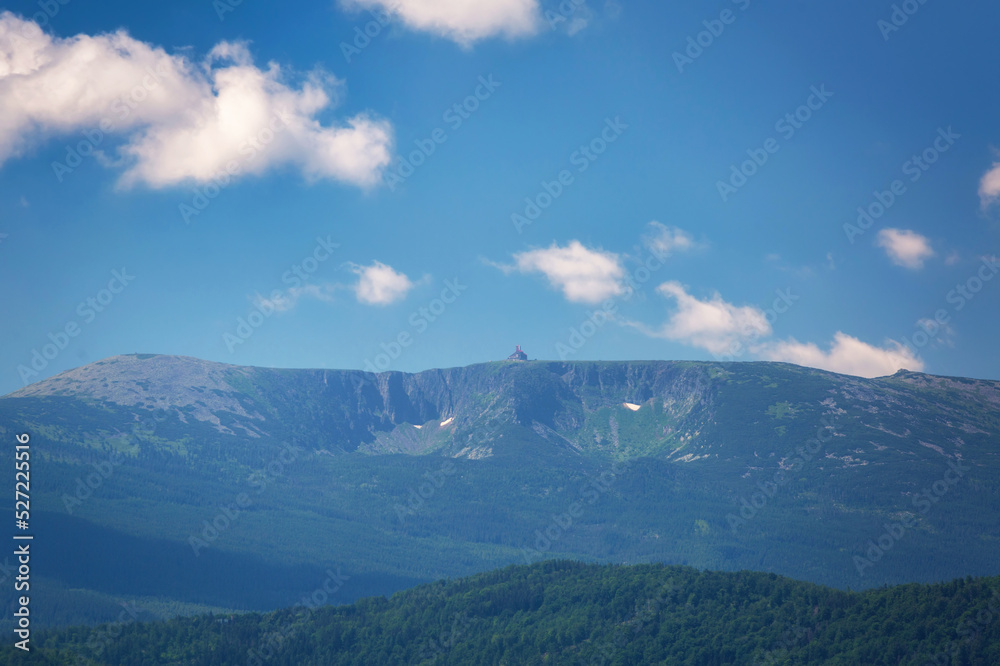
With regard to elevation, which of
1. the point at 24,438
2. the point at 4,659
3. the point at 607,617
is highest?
the point at 24,438

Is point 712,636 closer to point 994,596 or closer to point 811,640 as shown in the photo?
point 811,640

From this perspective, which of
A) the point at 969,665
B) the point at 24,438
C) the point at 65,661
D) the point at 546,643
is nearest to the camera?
the point at 969,665

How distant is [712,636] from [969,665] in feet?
156

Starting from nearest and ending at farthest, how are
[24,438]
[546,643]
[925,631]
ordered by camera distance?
[925,631]
[24,438]
[546,643]

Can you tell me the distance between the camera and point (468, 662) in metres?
195

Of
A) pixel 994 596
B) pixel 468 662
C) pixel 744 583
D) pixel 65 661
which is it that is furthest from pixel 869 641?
pixel 65 661

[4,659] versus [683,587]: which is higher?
[683,587]

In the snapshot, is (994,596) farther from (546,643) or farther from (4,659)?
(4,659)

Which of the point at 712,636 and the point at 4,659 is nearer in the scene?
the point at 4,659

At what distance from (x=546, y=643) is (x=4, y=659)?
9957 cm

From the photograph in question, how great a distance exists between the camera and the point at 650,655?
7156 inches

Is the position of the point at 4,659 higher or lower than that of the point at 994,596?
lower

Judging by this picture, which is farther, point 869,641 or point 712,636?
point 712,636

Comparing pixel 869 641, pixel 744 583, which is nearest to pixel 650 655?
pixel 744 583
